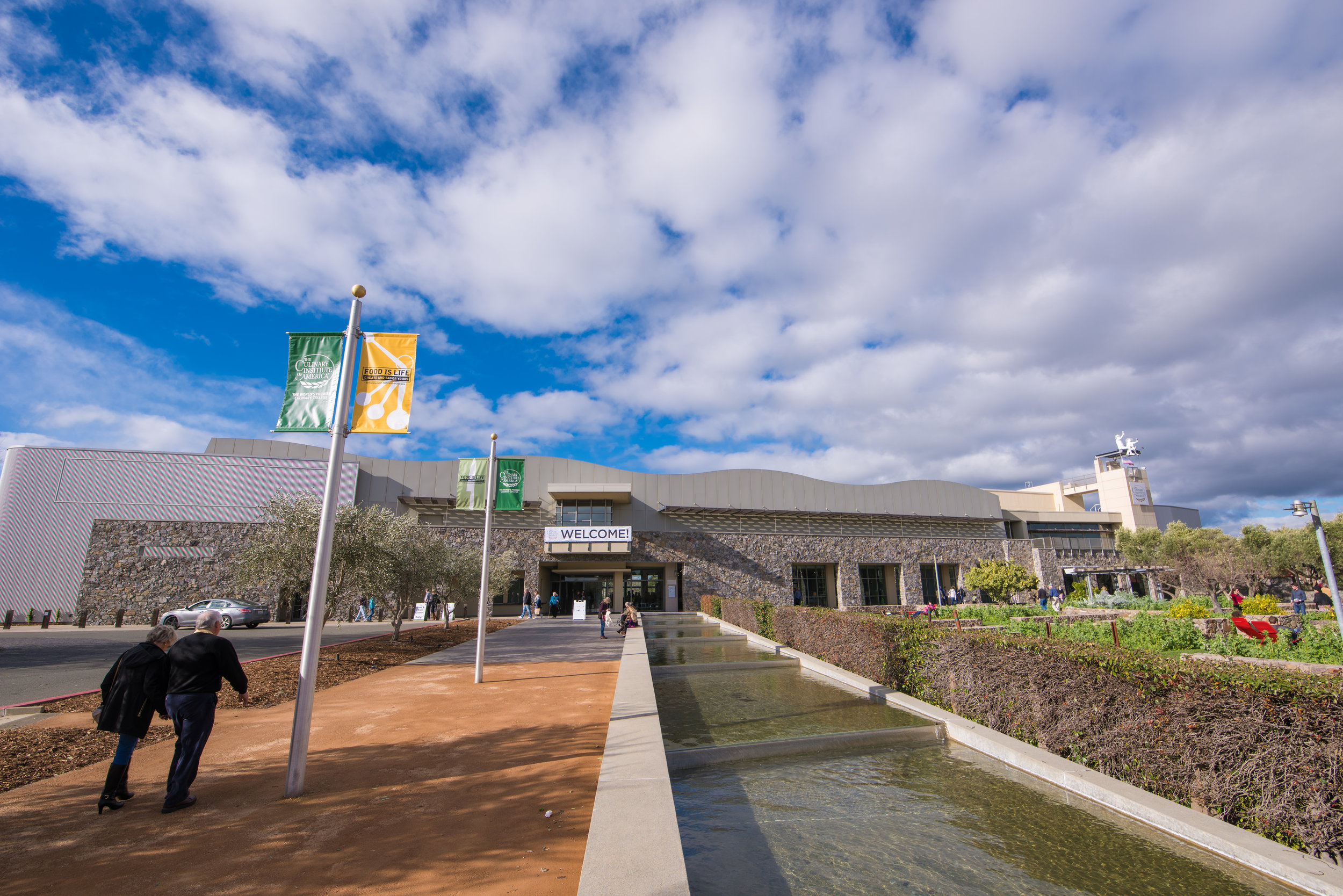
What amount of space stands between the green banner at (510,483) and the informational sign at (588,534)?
2217cm

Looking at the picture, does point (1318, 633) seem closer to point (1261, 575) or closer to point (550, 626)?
point (550, 626)

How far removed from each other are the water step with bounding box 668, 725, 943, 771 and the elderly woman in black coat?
15.3 ft

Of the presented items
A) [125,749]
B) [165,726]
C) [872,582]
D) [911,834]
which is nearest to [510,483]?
[165,726]

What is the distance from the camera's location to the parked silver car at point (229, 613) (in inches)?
968

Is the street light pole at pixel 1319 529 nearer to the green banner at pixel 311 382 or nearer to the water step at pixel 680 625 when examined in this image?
the water step at pixel 680 625

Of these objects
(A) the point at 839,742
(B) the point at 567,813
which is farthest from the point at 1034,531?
(B) the point at 567,813

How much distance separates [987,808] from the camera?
492cm

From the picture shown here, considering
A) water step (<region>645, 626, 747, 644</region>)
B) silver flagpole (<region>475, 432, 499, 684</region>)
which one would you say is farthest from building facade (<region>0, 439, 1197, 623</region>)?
silver flagpole (<region>475, 432, 499, 684</region>)

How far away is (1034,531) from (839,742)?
49.9 metres

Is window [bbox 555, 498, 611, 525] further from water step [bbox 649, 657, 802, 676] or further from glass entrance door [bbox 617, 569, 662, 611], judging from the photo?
water step [bbox 649, 657, 802, 676]

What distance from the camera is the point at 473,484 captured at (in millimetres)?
13117

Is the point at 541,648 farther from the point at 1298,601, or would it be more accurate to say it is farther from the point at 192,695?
the point at 1298,601

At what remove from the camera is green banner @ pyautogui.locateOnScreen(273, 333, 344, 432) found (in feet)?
19.2

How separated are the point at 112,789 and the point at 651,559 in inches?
1317
